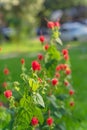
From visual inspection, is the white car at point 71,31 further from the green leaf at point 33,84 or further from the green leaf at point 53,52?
the green leaf at point 33,84

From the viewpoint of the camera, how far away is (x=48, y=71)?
5.05 meters

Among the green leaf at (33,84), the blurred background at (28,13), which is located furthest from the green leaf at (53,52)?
the blurred background at (28,13)

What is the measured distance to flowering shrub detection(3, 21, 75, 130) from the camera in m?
3.84

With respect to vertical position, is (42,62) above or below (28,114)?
below

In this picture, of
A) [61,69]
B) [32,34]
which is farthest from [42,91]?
[32,34]

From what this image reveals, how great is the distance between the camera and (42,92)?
402cm

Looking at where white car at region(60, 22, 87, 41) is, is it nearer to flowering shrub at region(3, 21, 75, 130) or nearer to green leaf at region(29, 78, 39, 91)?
flowering shrub at region(3, 21, 75, 130)

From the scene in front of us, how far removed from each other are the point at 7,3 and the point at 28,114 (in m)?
24.7

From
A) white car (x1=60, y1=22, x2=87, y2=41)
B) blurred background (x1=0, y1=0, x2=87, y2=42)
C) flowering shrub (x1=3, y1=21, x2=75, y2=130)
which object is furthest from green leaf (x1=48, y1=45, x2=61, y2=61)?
blurred background (x1=0, y1=0, x2=87, y2=42)

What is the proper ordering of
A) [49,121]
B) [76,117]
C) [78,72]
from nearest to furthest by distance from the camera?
[49,121] < [76,117] < [78,72]

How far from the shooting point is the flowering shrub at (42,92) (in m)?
3.84

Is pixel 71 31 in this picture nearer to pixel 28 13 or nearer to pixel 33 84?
pixel 33 84

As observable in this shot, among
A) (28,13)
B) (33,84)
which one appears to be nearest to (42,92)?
(33,84)

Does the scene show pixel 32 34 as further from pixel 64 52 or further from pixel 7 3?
pixel 64 52
